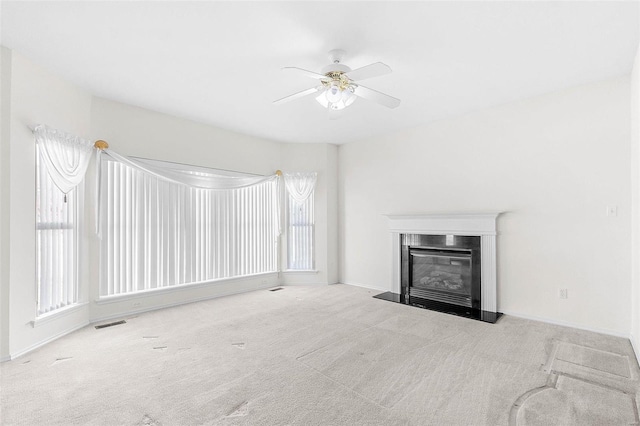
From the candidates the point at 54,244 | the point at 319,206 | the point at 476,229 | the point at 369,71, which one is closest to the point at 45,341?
the point at 54,244

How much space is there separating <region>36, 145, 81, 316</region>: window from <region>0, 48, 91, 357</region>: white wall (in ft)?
0.36

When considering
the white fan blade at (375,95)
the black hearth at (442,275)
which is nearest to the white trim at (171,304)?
the black hearth at (442,275)

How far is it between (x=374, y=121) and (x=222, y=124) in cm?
240

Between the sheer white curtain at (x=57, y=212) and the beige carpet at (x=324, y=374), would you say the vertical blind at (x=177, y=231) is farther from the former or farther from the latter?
the beige carpet at (x=324, y=374)

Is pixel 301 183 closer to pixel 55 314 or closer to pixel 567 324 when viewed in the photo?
pixel 55 314

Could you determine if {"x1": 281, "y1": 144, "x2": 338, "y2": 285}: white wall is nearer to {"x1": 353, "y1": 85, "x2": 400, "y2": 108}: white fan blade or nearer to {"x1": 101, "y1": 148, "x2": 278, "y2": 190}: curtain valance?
{"x1": 101, "y1": 148, "x2": 278, "y2": 190}: curtain valance

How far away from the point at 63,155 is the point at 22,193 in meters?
0.57

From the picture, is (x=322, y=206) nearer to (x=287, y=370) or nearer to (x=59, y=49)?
(x=287, y=370)

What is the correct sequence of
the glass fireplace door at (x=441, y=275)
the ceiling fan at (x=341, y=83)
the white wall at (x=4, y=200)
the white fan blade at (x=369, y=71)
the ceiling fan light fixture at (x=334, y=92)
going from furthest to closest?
the glass fireplace door at (x=441, y=275), the ceiling fan light fixture at (x=334, y=92), the white wall at (x=4, y=200), the ceiling fan at (x=341, y=83), the white fan blade at (x=369, y=71)

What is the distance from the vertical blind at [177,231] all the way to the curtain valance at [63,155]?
1.14 ft

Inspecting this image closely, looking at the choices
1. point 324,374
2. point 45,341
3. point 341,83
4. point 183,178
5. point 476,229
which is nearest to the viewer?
point 324,374

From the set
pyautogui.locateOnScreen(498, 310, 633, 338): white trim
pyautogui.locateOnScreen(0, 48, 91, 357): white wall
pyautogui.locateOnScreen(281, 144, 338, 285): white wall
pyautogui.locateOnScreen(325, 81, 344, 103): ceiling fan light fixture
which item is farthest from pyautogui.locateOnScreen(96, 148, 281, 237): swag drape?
pyautogui.locateOnScreen(498, 310, 633, 338): white trim

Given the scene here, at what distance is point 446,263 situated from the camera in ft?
14.8

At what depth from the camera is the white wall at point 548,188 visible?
3240mm
